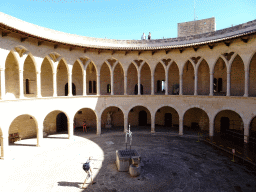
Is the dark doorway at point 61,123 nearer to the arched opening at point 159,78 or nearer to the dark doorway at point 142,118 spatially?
the dark doorway at point 142,118

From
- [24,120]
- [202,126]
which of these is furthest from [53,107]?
[202,126]

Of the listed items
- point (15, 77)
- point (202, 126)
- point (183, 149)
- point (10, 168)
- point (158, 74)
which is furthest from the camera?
point (158, 74)

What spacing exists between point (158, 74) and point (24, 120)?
52.9 feet

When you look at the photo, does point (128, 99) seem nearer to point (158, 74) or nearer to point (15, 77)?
point (158, 74)

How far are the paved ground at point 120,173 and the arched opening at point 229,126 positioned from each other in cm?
291

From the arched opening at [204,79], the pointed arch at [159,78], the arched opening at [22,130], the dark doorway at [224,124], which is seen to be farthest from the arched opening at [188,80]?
the arched opening at [22,130]

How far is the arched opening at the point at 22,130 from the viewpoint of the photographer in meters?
17.1

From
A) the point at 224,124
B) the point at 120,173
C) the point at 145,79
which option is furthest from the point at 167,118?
the point at 120,173

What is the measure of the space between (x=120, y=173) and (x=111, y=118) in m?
13.4

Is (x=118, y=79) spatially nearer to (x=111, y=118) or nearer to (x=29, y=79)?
(x=111, y=118)

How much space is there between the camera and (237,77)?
19.0 m

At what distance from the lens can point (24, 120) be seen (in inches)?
723

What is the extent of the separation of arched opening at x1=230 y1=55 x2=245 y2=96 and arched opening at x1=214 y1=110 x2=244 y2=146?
7.54 ft

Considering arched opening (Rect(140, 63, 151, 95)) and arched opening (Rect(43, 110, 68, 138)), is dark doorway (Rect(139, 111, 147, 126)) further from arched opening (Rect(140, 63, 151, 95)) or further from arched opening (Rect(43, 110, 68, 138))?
arched opening (Rect(43, 110, 68, 138))
